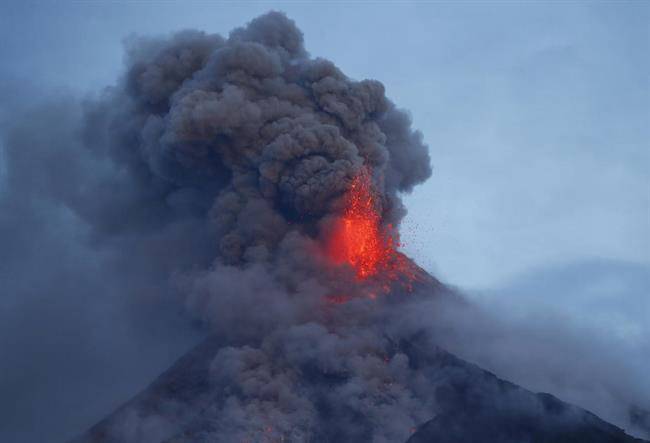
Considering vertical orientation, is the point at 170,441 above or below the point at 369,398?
below

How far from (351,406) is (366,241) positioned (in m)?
11.2

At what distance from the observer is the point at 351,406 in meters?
35.8

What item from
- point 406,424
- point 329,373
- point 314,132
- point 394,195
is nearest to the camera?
point 406,424

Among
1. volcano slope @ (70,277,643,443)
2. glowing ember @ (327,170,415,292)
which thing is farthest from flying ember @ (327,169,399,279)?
volcano slope @ (70,277,643,443)

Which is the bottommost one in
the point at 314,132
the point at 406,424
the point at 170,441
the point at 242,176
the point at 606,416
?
the point at 170,441

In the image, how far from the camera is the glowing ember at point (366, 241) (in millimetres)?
41250

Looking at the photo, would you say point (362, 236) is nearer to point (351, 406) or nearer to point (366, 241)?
point (366, 241)

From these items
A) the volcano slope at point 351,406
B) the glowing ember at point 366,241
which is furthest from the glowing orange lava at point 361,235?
the volcano slope at point 351,406

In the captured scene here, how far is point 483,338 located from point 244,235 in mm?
13717

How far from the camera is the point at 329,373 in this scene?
122 feet

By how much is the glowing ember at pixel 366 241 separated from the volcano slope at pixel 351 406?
181 inches

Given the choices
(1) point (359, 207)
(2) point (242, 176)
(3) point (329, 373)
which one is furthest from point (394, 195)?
(3) point (329, 373)

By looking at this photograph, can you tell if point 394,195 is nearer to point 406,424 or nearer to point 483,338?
point 483,338

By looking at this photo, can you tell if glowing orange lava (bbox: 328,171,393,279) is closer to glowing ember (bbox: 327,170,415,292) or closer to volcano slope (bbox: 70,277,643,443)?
glowing ember (bbox: 327,170,415,292)
